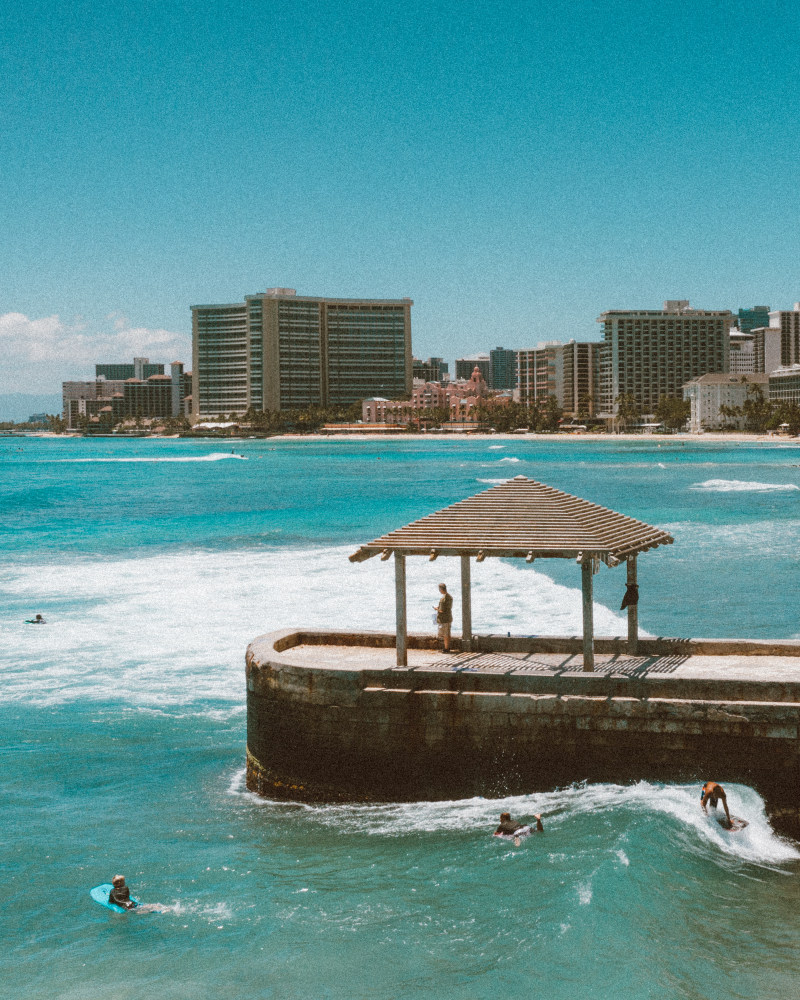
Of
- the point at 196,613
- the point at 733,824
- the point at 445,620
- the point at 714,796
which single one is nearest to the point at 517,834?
the point at 714,796

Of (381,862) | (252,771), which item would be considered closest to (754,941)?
(381,862)

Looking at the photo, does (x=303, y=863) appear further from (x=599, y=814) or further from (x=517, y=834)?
(x=599, y=814)

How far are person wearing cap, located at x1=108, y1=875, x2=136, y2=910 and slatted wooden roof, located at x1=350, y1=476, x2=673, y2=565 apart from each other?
4.94m

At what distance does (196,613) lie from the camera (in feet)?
95.1

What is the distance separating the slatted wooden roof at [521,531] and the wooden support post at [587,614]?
0.22 meters

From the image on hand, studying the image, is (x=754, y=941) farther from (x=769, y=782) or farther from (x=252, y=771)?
(x=252, y=771)

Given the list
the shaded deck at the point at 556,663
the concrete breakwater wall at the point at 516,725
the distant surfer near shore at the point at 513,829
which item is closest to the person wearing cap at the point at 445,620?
the shaded deck at the point at 556,663

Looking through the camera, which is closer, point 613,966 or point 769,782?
point 613,966

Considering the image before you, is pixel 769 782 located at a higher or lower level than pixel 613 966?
higher

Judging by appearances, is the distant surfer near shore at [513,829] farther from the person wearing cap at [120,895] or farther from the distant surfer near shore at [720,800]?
the person wearing cap at [120,895]

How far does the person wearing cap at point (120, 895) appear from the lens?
39.4 feet

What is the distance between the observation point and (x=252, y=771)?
15.6 metres

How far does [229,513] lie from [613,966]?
60353 millimetres

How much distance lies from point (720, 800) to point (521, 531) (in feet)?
13.4
